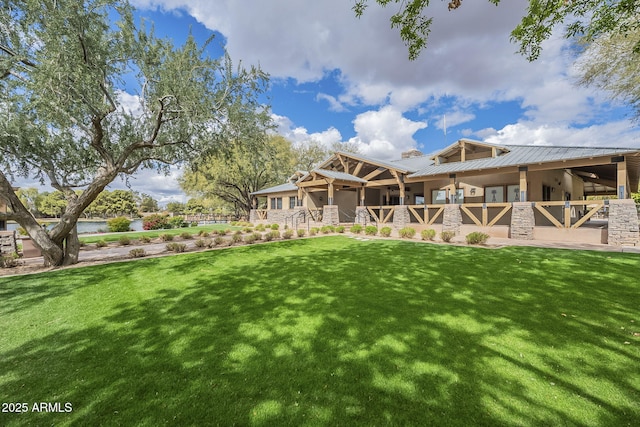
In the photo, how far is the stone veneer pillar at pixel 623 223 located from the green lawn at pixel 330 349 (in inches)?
213

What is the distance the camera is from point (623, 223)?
10062 millimetres

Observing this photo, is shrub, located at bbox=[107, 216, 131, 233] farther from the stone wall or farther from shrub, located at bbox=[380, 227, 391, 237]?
shrub, located at bbox=[380, 227, 391, 237]

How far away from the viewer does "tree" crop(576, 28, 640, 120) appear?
433 inches

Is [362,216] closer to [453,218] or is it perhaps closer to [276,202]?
[453,218]

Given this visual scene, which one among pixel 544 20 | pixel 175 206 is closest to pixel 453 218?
pixel 544 20

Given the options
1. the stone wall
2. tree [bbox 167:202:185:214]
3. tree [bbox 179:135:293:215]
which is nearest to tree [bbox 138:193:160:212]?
tree [bbox 167:202:185:214]

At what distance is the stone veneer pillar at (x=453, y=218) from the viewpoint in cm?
1465

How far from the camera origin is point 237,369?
292cm

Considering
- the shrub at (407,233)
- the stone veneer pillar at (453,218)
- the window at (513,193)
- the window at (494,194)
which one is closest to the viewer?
the shrub at (407,233)

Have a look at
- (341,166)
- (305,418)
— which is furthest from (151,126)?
(341,166)

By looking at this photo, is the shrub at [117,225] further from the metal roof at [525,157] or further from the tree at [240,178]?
the metal roof at [525,157]

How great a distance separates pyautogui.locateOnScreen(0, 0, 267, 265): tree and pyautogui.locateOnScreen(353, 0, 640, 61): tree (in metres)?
6.09

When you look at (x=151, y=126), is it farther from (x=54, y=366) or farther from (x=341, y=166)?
(x=341, y=166)

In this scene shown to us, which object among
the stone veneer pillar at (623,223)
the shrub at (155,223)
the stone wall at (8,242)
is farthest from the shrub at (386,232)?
the shrub at (155,223)
